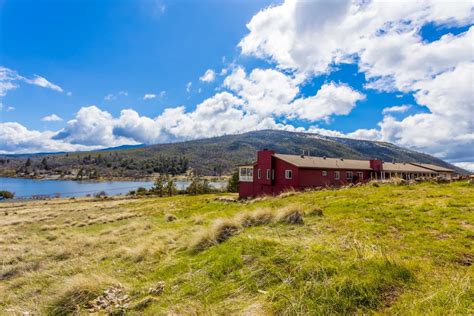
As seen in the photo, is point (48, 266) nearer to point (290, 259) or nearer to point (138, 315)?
point (138, 315)

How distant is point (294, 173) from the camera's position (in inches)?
1192

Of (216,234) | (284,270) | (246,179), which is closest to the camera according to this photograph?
(284,270)

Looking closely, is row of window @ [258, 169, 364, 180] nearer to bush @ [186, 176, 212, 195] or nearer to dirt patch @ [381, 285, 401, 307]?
dirt patch @ [381, 285, 401, 307]

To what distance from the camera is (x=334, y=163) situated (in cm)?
3525

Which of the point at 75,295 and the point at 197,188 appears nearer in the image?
the point at 75,295

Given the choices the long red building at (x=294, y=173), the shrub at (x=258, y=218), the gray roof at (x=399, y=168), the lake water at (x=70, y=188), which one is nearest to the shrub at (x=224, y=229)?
the shrub at (x=258, y=218)

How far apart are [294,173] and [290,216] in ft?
75.5

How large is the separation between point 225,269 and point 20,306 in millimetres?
4370

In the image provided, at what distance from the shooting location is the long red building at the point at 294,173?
30.5m

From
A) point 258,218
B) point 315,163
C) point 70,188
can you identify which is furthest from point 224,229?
point 70,188

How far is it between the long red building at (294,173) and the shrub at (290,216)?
72.2ft

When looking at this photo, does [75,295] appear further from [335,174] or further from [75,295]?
[335,174]

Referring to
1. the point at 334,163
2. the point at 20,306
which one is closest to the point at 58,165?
the point at 334,163

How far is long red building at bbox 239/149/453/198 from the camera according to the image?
100 feet
